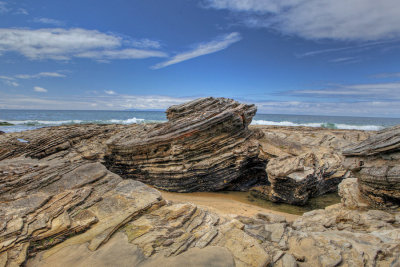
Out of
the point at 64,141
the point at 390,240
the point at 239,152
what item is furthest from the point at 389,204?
the point at 64,141

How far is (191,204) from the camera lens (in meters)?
5.54

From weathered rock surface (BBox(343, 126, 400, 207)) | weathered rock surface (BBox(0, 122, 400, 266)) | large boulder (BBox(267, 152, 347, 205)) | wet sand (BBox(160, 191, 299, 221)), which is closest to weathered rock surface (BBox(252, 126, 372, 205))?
large boulder (BBox(267, 152, 347, 205))

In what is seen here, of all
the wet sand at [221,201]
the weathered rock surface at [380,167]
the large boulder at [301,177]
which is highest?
the weathered rock surface at [380,167]

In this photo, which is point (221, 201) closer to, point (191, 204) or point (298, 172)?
point (298, 172)

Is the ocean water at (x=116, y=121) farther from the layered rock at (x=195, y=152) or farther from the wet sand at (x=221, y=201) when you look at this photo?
the wet sand at (x=221, y=201)

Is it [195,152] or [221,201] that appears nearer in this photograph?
[221,201]

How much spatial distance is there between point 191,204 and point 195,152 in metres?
4.80

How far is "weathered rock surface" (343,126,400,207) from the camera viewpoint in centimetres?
623

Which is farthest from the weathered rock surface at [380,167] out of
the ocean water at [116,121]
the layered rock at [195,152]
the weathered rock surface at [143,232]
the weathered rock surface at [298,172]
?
the ocean water at [116,121]

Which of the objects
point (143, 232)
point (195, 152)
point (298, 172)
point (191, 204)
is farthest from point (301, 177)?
point (143, 232)

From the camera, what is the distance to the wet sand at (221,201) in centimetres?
805

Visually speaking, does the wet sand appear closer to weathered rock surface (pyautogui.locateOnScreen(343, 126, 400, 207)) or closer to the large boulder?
the large boulder

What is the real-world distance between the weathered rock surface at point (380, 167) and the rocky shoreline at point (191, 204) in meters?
0.03

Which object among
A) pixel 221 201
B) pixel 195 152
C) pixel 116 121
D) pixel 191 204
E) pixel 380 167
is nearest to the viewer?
pixel 191 204
